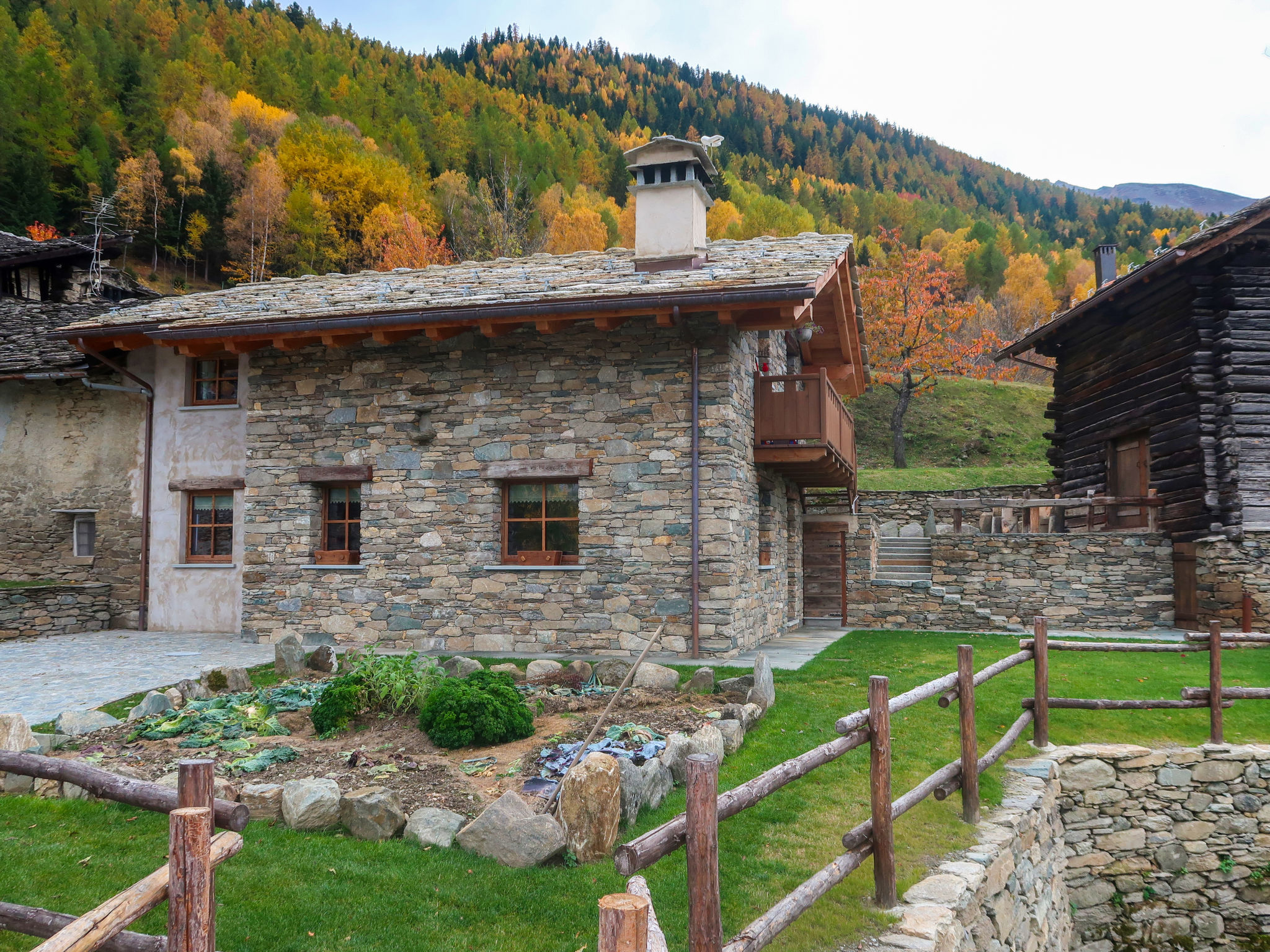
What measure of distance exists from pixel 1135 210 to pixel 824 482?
6897 cm

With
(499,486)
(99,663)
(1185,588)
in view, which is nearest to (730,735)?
(499,486)

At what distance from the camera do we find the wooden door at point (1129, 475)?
15602 millimetres

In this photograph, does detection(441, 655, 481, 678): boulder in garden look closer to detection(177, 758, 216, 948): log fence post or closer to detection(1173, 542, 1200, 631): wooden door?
detection(177, 758, 216, 948): log fence post

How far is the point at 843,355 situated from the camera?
16.8m

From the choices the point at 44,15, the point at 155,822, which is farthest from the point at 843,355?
the point at 44,15

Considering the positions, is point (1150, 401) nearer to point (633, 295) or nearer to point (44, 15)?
point (633, 295)

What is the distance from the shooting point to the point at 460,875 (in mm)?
4492

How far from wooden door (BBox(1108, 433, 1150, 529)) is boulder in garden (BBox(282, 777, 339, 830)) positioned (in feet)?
48.5

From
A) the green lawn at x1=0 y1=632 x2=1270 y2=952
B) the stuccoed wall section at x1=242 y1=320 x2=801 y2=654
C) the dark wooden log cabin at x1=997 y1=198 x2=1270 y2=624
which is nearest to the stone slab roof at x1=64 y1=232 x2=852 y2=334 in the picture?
the stuccoed wall section at x1=242 y1=320 x2=801 y2=654

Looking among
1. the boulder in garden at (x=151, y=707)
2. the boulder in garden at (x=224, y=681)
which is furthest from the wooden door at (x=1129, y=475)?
the boulder in garden at (x=151, y=707)

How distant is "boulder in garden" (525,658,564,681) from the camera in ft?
29.6

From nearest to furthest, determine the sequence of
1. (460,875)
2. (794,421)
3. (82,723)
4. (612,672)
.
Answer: (460,875)
(82,723)
(612,672)
(794,421)

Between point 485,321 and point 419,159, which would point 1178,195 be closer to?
point 419,159

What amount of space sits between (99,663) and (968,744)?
10259 millimetres
